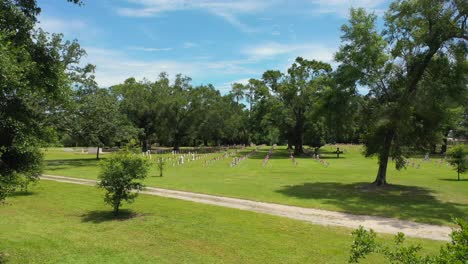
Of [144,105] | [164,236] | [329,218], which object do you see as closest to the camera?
[164,236]

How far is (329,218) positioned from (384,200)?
5.69 m

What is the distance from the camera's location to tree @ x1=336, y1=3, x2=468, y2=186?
18766mm

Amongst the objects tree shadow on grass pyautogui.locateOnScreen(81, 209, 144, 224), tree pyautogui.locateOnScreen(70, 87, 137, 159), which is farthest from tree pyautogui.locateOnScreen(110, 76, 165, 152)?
tree shadow on grass pyautogui.locateOnScreen(81, 209, 144, 224)

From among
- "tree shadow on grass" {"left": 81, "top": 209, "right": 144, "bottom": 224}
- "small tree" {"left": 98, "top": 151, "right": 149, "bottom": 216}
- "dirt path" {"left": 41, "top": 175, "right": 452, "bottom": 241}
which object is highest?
"small tree" {"left": 98, "top": 151, "right": 149, "bottom": 216}

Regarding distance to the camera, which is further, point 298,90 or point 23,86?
point 298,90

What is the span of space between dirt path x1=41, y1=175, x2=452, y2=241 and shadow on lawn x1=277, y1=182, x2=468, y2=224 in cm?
86

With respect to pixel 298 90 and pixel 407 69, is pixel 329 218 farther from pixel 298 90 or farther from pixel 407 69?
pixel 298 90

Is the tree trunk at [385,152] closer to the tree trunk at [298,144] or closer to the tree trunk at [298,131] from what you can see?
the tree trunk at [298,131]

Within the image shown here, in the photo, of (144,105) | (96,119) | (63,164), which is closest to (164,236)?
(63,164)

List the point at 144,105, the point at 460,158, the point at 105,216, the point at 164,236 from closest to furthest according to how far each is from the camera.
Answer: the point at 164,236 < the point at 105,216 < the point at 460,158 < the point at 144,105

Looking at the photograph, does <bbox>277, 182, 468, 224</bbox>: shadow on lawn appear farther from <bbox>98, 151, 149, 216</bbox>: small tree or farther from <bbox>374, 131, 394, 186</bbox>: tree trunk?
<bbox>98, 151, 149, 216</bbox>: small tree

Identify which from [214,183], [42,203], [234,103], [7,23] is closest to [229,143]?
[234,103]

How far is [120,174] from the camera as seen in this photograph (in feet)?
46.0

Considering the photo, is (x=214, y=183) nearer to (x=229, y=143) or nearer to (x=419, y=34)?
(x=419, y=34)
